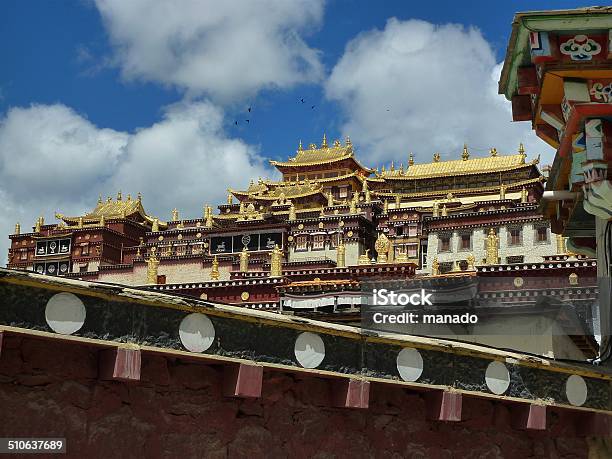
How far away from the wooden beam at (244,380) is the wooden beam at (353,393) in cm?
117

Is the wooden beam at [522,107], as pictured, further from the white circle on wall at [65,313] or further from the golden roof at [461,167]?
the golden roof at [461,167]

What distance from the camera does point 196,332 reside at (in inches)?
289

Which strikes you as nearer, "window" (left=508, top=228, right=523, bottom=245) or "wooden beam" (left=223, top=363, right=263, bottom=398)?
"wooden beam" (left=223, top=363, right=263, bottom=398)

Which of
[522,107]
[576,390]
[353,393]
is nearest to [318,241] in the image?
[522,107]

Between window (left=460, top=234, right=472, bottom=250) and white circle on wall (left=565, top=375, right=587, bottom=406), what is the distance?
1694 inches

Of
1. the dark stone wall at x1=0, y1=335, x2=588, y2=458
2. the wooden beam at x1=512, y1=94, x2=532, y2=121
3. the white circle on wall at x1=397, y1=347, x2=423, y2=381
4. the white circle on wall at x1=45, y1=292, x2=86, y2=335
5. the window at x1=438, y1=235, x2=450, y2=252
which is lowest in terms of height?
the dark stone wall at x1=0, y1=335, x2=588, y2=458

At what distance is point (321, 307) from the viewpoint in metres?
35.3

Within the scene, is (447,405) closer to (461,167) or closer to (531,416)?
(531,416)

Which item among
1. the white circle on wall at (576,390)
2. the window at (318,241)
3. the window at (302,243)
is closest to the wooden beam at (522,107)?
the white circle on wall at (576,390)

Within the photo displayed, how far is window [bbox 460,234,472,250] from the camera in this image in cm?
5275

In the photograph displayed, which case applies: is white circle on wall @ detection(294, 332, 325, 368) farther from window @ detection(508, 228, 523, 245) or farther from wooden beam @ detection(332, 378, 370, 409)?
window @ detection(508, 228, 523, 245)

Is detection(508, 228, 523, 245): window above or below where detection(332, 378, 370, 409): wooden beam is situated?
above

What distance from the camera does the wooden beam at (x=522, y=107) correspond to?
1177 centimetres

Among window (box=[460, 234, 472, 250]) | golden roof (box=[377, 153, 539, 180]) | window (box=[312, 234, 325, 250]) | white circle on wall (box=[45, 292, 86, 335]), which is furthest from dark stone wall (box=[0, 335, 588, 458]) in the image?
golden roof (box=[377, 153, 539, 180])
